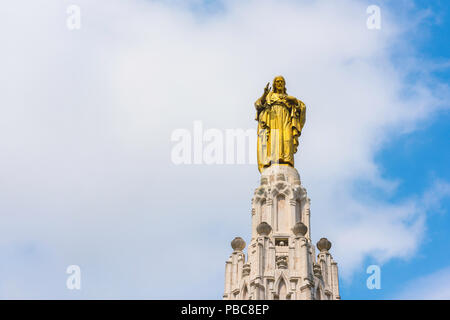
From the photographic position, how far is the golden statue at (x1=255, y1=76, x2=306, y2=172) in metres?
41.6

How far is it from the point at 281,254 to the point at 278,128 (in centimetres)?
776

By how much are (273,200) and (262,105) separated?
5.81m

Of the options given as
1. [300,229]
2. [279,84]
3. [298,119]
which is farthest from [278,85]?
[300,229]

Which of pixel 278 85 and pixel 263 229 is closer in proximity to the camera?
pixel 263 229

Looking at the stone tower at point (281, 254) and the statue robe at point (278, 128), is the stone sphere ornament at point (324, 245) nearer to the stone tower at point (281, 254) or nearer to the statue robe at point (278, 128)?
the stone tower at point (281, 254)

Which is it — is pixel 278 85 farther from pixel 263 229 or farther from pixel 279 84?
pixel 263 229

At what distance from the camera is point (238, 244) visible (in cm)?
3812

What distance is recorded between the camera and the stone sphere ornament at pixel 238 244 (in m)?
38.1

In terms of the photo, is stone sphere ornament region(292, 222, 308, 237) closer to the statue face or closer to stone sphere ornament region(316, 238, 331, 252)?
stone sphere ornament region(316, 238, 331, 252)
